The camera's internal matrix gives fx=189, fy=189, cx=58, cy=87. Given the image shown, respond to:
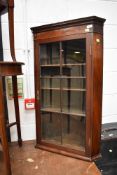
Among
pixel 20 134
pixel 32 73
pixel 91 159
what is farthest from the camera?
pixel 32 73

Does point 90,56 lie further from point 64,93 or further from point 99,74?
point 64,93

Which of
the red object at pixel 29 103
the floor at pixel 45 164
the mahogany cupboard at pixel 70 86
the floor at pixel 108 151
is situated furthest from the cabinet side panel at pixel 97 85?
the red object at pixel 29 103

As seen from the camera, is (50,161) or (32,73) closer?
(50,161)

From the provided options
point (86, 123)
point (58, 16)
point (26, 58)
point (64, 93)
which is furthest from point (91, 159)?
point (58, 16)

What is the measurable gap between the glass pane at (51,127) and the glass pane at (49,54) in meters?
0.64

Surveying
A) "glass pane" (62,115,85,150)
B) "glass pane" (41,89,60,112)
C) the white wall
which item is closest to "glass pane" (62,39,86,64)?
Result: "glass pane" (41,89,60,112)

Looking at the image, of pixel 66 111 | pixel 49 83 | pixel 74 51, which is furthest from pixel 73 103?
pixel 74 51

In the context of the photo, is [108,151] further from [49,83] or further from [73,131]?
[49,83]

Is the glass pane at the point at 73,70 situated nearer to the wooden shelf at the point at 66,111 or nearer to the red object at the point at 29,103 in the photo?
the wooden shelf at the point at 66,111

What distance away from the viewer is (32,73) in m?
2.55

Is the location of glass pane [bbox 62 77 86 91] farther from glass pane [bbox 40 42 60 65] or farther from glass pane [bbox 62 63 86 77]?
glass pane [bbox 40 42 60 65]

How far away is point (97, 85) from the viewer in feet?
6.57

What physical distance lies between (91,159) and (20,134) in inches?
36.4

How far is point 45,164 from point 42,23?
172cm
